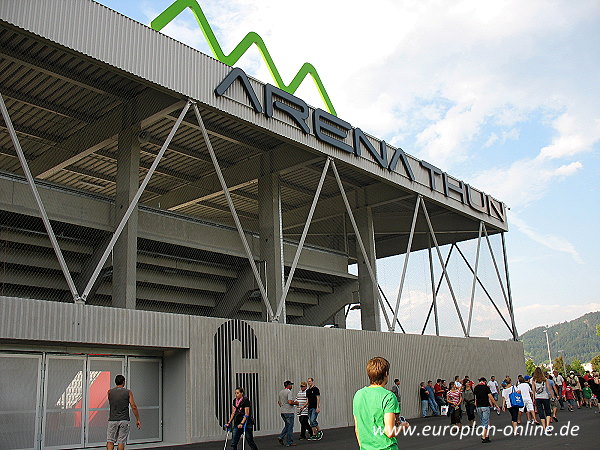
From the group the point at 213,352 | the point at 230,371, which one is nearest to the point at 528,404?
the point at 230,371

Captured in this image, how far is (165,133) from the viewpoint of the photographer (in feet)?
68.6

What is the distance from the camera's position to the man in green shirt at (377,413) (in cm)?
450

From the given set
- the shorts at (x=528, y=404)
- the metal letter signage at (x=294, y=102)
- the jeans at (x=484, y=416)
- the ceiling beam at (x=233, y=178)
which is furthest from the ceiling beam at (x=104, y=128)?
the shorts at (x=528, y=404)

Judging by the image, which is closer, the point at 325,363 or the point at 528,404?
the point at 528,404

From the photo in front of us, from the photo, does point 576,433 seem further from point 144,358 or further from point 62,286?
point 62,286

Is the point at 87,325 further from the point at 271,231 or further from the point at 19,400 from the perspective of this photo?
the point at 271,231

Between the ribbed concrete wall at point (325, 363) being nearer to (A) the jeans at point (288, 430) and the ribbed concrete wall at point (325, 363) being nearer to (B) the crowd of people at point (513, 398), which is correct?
(A) the jeans at point (288, 430)

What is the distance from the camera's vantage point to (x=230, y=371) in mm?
16656

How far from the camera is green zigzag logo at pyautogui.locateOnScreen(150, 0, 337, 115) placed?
58.2 ft

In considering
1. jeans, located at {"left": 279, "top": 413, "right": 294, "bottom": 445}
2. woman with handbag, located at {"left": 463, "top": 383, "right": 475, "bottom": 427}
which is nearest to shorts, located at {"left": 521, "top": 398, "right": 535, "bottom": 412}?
woman with handbag, located at {"left": 463, "top": 383, "right": 475, "bottom": 427}

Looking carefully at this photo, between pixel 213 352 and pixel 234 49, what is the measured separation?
9766 mm

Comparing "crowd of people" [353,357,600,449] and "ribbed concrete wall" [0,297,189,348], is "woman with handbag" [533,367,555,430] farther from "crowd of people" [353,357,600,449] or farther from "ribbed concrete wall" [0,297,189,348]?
"ribbed concrete wall" [0,297,189,348]

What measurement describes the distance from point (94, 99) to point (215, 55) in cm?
399

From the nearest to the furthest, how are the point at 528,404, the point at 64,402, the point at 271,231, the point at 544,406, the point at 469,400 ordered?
the point at 64,402, the point at 544,406, the point at 528,404, the point at 469,400, the point at 271,231
